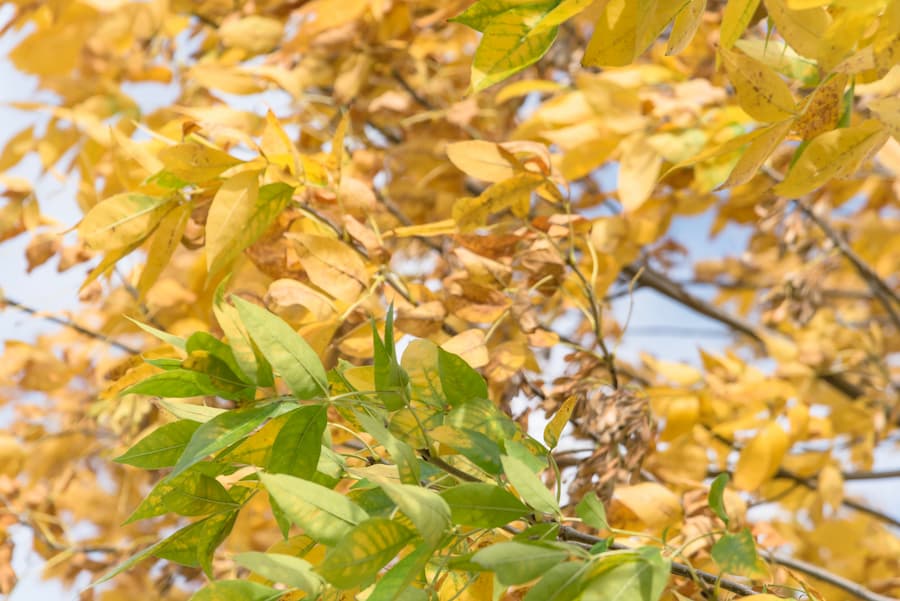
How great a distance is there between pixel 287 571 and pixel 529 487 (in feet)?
0.33

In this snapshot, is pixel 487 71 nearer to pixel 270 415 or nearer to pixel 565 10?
pixel 565 10

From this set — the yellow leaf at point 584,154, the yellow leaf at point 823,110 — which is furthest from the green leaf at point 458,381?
the yellow leaf at point 584,154

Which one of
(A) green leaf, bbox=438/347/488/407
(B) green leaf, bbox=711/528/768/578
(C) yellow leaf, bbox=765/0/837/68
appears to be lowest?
(B) green leaf, bbox=711/528/768/578

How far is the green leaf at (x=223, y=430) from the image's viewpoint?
37 cm

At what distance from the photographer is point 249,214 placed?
60cm

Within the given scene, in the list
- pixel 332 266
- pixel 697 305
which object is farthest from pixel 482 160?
pixel 697 305

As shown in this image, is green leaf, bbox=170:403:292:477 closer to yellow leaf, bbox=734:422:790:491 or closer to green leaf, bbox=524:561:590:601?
green leaf, bbox=524:561:590:601

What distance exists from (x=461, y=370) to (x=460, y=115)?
689 millimetres

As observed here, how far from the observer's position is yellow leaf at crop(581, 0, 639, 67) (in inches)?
18.4

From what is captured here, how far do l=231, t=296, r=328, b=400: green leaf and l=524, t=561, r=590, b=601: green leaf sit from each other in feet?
0.39

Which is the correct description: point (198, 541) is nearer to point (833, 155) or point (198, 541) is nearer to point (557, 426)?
point (557, 426)

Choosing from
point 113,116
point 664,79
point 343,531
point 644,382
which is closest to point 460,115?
point 664,79

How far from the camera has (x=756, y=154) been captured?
494mm

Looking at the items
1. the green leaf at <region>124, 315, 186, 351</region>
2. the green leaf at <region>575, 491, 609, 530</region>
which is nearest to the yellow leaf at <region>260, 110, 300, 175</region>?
the green leaf at <region>124, 315, 186, 351</region>
